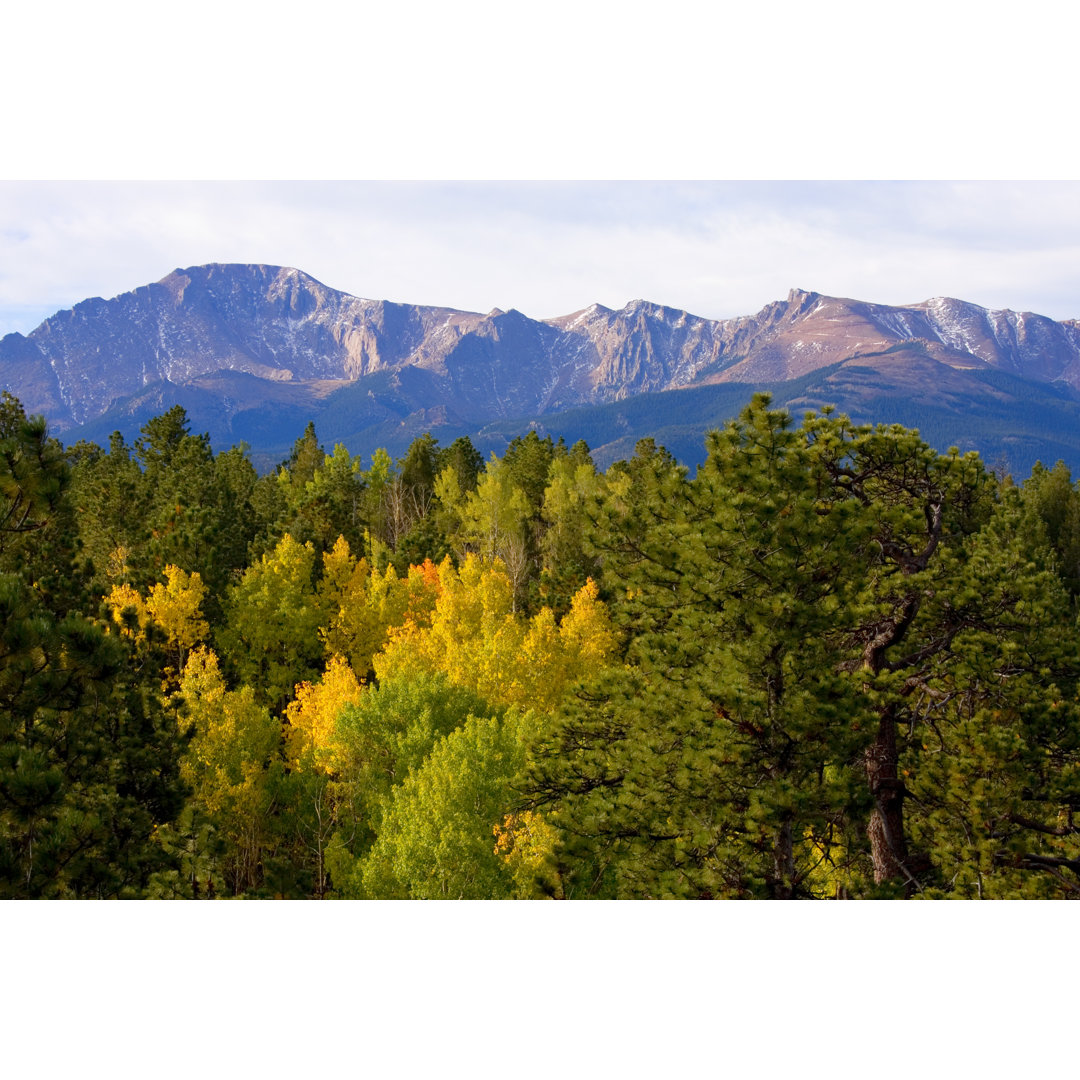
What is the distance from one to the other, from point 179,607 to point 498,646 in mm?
12708

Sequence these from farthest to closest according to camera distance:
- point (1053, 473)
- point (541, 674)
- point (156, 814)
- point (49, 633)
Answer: point (1053, 473) → point (541, 674) → point (156, 814) → point (49, 633)

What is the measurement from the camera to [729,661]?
13469 mm

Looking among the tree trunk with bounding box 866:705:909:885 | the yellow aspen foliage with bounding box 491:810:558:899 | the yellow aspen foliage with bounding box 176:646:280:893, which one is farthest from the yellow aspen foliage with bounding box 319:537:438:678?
the tree trunk with bounding box 866:705:909:885

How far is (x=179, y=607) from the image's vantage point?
117ft

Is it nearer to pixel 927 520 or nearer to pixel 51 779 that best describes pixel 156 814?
pixel 51 779

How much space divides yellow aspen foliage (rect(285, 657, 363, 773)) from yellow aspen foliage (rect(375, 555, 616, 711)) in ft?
→ 4.97

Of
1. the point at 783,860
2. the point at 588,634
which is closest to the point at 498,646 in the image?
the point at 588,634

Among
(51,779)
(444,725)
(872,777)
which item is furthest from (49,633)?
(444,725)

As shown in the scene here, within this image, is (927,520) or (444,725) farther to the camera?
(444,725)

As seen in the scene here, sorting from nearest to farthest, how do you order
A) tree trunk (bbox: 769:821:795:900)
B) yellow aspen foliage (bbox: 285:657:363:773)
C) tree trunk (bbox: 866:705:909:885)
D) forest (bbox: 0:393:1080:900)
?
1. forest (bbox: 0:393:1080:900)
2. tree trunk (bbox: 769:821:795:900)
3. tree trunk (bbox: 866:705:909:885)
4. yellow aspen foliage (bbox: 285:657:363:773)

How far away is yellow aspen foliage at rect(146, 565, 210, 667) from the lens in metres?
35.5

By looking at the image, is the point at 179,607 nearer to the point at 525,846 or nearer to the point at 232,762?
the point at 232,762

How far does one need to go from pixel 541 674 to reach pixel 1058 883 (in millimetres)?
21754

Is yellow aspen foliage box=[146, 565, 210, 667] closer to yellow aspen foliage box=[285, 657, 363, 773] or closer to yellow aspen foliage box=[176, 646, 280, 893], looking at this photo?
yellow aspen foliage box=[285, 657, 363, 773]
